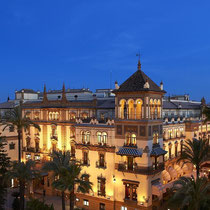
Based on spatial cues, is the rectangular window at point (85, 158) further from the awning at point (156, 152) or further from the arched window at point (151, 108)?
the arched window at point (151, 108)

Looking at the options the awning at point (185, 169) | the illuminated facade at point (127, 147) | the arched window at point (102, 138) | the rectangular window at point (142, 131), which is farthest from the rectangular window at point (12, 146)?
the awning at point (185, 169)

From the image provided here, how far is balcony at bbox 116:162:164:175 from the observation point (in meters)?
36.0

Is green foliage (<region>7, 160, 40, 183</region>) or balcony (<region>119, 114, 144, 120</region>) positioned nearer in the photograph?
green foliage (<region>7, 160, 40, 183</region>)

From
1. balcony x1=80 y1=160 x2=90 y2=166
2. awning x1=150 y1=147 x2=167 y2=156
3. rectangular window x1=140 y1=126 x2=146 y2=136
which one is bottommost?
balcony x1=80 y1=160 x2=90 y2=166

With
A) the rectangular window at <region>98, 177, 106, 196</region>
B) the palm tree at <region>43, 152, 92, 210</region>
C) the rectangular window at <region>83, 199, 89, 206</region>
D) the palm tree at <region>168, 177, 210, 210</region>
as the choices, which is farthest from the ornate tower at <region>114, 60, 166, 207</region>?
the palm tree at <region>168, 177, 210, 210</region>

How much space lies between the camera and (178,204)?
89.5ft

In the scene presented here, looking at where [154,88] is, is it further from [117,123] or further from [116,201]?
[116,201]

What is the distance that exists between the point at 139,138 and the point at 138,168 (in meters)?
4.27

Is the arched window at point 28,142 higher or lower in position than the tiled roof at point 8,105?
lower

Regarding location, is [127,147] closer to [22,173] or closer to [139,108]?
[139,108]

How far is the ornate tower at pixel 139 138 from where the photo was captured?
119 feet

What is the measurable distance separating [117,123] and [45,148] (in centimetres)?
2111

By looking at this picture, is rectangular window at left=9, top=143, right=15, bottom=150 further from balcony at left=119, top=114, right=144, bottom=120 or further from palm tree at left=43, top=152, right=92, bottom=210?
balcony at left=119, top=114, right=144, bottom=120

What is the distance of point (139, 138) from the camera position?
121ft
